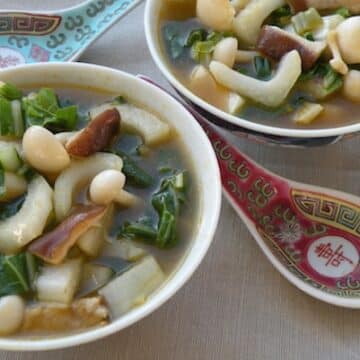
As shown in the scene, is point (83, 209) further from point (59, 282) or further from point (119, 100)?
point (119, 100)

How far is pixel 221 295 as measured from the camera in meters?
1.24

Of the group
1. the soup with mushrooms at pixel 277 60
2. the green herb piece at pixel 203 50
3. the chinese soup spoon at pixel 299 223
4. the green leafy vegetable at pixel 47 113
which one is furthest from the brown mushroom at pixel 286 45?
the green leafy vegetable at pixel 47 113

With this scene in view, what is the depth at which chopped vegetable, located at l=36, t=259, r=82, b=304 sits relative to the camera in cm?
102

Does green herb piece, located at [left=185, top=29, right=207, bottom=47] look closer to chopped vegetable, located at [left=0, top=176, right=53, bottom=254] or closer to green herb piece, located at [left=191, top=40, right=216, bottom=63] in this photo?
green herb piece, located at [left=191, top=40, right=216, bottom=63]

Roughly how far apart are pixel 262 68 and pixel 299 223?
1.11ft

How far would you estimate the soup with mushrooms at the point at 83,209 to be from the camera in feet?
3.37

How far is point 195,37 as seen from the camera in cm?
148

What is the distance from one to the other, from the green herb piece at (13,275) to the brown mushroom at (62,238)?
0.08 ft

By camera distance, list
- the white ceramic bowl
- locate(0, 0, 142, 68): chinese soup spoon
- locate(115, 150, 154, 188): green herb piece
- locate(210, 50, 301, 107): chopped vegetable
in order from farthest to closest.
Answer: locate(0, 0, 142, 68): chinese soup spoon < locate(210, 50, 301, 107): chopped vegetable < locate(115, 150, 154, 188): green herb piece < the white ceramic bowl

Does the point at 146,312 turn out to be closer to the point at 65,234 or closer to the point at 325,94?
the point at 65,234

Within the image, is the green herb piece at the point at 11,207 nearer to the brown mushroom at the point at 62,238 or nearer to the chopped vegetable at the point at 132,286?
the brown mushroom at the point at 62,238

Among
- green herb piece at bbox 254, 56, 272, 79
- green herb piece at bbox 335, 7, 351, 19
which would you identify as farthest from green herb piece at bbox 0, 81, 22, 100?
green herb piece at bbox 335, 7, 351, 19

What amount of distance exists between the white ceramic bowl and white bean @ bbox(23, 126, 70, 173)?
207 mm

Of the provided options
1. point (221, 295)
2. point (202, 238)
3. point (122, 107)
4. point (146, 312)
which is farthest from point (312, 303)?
point (122, 107)
